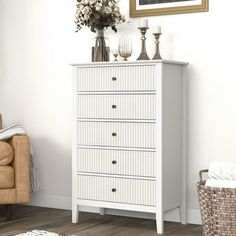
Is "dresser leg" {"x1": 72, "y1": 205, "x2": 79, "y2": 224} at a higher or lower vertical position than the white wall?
lower

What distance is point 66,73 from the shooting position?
4719 mm

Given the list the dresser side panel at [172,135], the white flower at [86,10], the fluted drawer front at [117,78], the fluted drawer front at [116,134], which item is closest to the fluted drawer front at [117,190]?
the dresser side panel at [172,135]

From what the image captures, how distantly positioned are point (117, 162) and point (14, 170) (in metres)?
0.77

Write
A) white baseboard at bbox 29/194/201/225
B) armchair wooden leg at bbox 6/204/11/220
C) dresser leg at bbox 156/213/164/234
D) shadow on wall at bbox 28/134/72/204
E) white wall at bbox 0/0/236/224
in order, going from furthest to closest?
shadow on wall at bbox 28/134/72/204 → armchair wooden leg at bbox 6/204/11/220 → white baseboard at bbox 29/194/201/225 → white wall at bbox 0/0/236/224 → dresser leg at bbox 156/213/164/234

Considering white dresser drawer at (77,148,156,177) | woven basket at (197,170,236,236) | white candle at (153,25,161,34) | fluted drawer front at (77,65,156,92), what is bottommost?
woven basket at (197,170,236,236)

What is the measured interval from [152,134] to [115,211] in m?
0.89

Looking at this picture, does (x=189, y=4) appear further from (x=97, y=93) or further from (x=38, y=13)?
(x=38, y=13)

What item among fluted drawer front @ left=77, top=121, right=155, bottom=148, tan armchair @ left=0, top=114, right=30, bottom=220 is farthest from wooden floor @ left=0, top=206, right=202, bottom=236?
fluted drawer front @ left=77, top=121, right=155, bottom=148

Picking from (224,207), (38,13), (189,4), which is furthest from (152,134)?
(38,13)

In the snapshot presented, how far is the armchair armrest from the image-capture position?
13.7 ft

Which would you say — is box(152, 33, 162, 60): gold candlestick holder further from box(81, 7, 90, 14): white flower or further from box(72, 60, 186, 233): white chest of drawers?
box(81, 7, 90, 14): white flower

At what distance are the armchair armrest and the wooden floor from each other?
214 mm

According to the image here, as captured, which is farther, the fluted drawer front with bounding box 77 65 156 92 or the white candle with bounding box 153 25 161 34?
the white candle with bounding box 153 25 161 34

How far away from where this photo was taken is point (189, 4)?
4137mm
